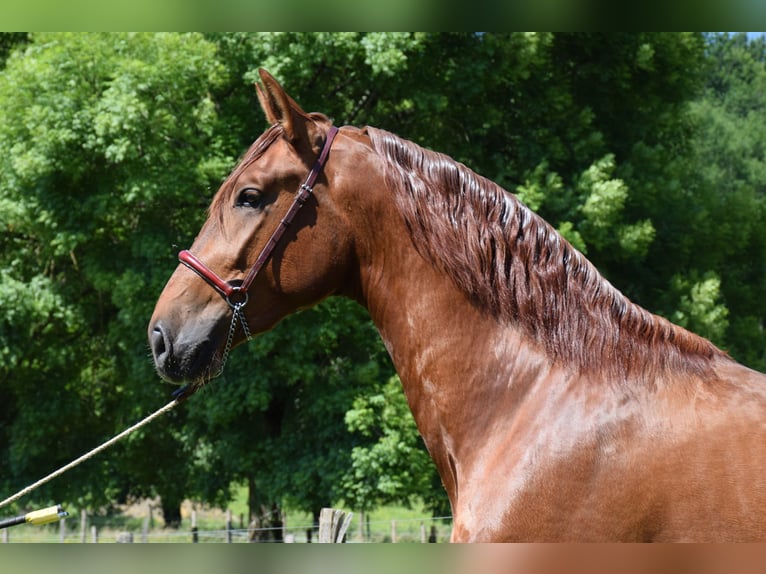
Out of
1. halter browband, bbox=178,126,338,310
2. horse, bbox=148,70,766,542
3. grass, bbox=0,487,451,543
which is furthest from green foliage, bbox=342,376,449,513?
halter browband, bbox=178,126,338,310

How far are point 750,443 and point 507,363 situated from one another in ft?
2.40

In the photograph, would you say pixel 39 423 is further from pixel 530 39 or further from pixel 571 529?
pixel 571 529

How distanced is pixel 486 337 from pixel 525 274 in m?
0.24

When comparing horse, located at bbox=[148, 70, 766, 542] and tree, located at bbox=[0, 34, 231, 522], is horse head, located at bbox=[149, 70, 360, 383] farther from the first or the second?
tree, located at bbox=[0, 34, 231, 522]

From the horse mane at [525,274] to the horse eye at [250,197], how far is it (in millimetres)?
444

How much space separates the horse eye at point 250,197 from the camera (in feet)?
8.77

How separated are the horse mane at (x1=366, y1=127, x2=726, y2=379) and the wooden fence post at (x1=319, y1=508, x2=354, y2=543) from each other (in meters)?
3.70

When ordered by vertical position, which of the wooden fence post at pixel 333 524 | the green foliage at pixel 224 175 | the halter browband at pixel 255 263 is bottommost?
the wooden fence post at pixel 333 524

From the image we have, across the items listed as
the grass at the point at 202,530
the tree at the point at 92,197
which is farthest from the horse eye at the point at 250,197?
the grass at the point at 202,530

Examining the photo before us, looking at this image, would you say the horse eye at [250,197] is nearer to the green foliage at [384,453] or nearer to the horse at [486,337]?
the horse at [486,337]

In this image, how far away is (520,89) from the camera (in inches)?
561

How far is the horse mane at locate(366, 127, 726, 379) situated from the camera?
96.9 inches

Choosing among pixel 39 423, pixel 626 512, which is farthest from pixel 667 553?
pixel 39 423

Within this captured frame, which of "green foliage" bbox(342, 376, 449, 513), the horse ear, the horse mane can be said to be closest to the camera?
the horse mane
